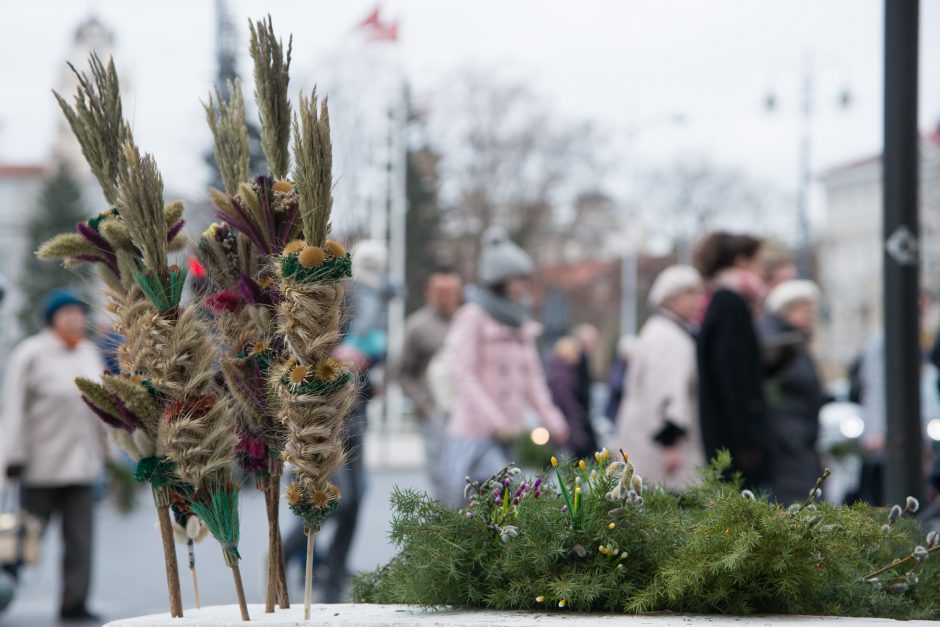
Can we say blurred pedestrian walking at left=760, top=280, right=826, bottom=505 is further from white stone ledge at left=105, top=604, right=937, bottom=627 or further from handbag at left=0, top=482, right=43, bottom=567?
handbag at left=0, top=482, right=43, bottom=567

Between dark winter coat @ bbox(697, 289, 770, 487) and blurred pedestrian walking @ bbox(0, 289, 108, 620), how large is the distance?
408cm

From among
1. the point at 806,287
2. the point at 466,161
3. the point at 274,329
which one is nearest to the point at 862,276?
the point at 466,161

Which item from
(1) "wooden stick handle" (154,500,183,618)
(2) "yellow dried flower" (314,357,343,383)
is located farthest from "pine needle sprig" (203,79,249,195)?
(1) "wooden stick handle" (154,500,183,618)

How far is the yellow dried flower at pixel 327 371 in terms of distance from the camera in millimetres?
2865

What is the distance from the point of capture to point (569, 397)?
16172 mm

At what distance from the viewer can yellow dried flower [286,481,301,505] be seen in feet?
9.49

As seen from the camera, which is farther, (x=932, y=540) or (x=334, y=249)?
(x=932, y=540)

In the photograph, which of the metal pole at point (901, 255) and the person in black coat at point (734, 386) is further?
the person in black coat at point (734, 386)

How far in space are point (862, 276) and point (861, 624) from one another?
3692 inches

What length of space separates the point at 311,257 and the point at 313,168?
0.18 m

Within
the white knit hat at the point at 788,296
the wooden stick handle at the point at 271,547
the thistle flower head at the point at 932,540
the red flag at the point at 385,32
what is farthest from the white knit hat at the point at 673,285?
the red flag at the point at 385,32

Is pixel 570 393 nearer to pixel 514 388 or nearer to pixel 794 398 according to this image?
pixel 514 388

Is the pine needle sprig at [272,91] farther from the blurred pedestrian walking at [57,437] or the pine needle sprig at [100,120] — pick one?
the blurred pedestrian walking at [57,437]

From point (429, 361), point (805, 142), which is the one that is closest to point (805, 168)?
point (805, 142)
